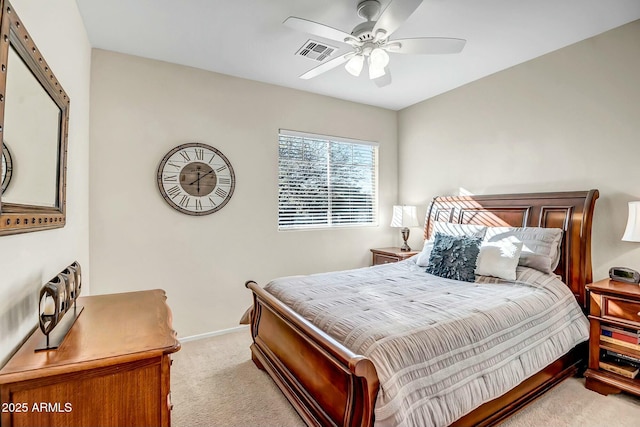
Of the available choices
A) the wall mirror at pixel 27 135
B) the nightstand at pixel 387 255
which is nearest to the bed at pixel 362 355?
the nightstand at pixel 387 255

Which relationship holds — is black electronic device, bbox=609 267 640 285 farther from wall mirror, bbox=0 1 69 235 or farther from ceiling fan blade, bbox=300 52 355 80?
wall mirror, bbox=0 1 69 235

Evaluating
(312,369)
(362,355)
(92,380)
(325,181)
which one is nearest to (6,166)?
(92,380)

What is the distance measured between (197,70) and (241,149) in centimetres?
91

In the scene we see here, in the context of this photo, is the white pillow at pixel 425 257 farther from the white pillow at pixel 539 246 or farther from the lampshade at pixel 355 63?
the lampshade at pixel 355 63

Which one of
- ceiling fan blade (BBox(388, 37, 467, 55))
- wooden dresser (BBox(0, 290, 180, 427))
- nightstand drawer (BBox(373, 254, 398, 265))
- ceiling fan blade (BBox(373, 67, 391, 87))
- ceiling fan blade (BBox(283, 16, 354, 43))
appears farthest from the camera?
nightstand drawer (BBox(373, 254, 398, 265))

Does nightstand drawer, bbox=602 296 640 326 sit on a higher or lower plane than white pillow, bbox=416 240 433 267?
lower

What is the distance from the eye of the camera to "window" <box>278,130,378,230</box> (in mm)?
3850

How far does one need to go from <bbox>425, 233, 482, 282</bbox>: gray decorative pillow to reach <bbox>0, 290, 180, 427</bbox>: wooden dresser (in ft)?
7.69

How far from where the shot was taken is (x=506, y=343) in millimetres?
1888

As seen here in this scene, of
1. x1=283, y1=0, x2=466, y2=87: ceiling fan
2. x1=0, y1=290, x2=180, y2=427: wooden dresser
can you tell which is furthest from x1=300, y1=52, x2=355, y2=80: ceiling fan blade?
x1=0, y1=290, x2=180, y2=427: wooden dresser

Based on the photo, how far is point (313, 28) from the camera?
2.00m

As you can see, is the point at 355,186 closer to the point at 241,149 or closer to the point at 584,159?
the point at 241,149

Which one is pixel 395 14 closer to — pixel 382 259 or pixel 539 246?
pixel 539 246

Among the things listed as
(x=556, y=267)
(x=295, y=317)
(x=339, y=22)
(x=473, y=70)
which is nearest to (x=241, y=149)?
(x=339, y=22)
